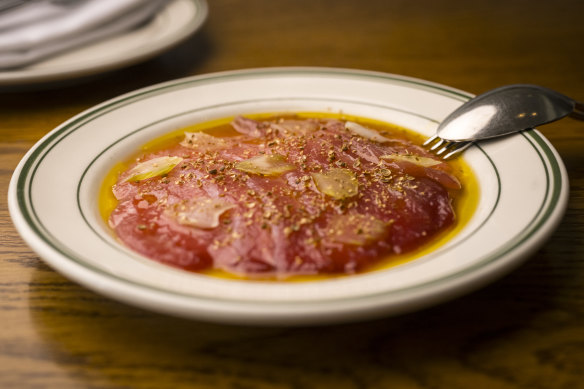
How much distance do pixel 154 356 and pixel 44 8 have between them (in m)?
1.82

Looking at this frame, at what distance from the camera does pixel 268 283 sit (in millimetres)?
1112

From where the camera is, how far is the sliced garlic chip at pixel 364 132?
5.96ft

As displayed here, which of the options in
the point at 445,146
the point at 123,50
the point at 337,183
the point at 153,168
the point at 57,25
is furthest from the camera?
the point at 123,50

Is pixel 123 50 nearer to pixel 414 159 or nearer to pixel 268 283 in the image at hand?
pixel 414 159

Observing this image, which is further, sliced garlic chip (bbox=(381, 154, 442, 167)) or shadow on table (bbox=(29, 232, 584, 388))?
sliced garlic chip (bbox=(381, 154, 442, 167))

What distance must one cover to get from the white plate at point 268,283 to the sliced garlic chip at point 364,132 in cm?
14

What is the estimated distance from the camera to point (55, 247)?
1.14 m

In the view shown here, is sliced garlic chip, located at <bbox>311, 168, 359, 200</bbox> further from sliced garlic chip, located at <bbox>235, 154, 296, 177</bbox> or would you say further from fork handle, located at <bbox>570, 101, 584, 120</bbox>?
fork handle, located at <bbox>570, 101, 584, 120</bbox>

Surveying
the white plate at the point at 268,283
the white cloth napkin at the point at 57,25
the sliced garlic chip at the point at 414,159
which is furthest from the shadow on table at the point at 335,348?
the white cloth napkin at the point at 57,25

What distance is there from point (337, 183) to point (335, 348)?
18.2 inches

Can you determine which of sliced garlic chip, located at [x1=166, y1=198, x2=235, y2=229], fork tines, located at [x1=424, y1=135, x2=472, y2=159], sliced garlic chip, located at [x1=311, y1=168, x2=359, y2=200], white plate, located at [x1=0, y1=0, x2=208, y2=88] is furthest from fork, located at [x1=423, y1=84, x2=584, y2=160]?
white plate, located at [x1=0, y1=0, x2=208, y2=88]

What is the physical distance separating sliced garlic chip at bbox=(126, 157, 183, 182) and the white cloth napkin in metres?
0.90

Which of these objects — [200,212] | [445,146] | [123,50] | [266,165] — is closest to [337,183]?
[266,165]

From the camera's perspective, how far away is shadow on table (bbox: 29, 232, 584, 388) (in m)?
1.05
